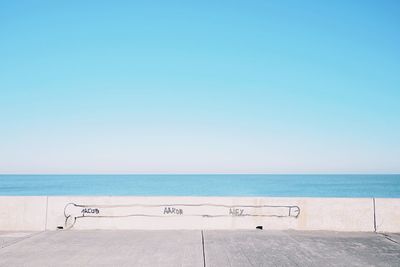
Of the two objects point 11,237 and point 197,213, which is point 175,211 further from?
point 11,237

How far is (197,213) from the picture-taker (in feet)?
25.8

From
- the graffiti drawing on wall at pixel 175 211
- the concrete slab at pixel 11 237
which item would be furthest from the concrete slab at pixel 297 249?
the concrete slab at pixel 11 237

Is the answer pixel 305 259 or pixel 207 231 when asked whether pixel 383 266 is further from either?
pixel 207 231

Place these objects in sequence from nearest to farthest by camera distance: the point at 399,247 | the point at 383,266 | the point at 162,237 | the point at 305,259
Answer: the point at 383,266 < the point at 305,259 < the point at 399,247 < the point at 162,237

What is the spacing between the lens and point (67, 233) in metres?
7.28

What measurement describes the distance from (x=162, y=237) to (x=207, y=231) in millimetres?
1226

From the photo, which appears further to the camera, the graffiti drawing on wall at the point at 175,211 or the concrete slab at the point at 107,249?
the graffiti drawing on wall at the point at 175,211

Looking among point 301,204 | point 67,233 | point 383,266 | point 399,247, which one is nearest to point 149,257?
point 67,233

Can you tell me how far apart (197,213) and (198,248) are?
2.01m

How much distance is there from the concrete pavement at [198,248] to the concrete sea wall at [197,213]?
0.37m

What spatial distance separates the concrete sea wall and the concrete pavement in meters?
0.37

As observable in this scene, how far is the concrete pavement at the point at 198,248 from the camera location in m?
5.04

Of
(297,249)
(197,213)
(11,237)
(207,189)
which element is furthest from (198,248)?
(207,189)

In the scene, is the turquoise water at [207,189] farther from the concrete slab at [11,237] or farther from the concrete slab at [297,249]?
the concrete slab at [11,237]
